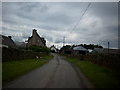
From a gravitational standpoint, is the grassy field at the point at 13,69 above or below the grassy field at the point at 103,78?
above

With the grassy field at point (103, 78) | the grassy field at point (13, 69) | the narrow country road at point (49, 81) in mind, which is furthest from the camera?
the grassy field at point (13, 69)

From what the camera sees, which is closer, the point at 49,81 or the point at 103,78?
the point at 49,81

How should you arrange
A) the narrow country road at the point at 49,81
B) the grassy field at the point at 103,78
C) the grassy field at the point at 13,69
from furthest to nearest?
the grassy field at the point at 13,69
the grassy field at the point at 103,78
the narrow country road at the point at 49,81

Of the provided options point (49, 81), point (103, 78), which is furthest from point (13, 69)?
point (103, 78)

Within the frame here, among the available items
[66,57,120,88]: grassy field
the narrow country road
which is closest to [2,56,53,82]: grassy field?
the narrow country road

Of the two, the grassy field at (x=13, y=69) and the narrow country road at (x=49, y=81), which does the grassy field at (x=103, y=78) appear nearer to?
the narrow country road at (x=49, y=81)

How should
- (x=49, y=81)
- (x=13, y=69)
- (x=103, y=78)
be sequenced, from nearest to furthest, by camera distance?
(x=49, y=81), (x=103, y=78), (x=13, y=69)

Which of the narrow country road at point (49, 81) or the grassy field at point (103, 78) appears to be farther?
the grassy field at point (103, 78)

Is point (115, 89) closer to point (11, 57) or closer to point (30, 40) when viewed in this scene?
point (11, 57)

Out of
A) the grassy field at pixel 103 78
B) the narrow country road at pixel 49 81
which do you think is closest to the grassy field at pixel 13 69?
the narrow country road at pixel 49 81

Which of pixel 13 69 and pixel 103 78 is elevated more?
pixel 13 69

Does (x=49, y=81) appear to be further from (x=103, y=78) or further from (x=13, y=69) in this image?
(x=13, y=69)

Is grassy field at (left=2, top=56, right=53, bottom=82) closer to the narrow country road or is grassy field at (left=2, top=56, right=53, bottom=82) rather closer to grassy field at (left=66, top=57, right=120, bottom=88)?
the narrow country road

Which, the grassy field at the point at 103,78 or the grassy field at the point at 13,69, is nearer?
the grassy field at the point at 103,78
